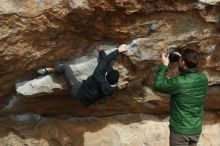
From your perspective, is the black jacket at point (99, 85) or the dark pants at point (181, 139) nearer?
the dark pants at point (181, 139)

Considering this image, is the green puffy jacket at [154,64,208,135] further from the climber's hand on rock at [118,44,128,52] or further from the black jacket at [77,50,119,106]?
the climber's hand on rock at [118,44,128,52]

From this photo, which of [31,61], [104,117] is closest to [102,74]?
[31,61]

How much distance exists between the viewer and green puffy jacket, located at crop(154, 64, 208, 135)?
5.44 metres

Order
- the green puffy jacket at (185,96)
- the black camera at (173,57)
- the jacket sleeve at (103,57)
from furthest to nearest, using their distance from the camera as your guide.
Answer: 1. the jacket sleeve at (103,57)
2. the black camera at (173,57)
3. the green puffy jacket at (185,96)

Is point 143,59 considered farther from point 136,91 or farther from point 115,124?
point 115,124

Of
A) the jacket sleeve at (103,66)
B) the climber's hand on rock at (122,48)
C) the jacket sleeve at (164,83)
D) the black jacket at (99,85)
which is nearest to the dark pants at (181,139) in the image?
the jacket sleeve at (164,83)

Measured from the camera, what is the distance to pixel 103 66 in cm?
610

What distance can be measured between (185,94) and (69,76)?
1743 mm

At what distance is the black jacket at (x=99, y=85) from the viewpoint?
6.02m

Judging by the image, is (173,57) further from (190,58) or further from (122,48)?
(122,48)

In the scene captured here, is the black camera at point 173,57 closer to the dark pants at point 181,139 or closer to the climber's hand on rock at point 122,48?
the climber's hand on rock at point 122,48

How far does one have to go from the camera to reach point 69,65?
6559 mm

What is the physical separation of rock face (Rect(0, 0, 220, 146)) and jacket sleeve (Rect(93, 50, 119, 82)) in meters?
0.27

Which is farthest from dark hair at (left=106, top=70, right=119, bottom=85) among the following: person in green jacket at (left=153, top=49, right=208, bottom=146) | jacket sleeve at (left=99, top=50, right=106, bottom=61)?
person in green jacket at (left=153, top=49, right=208, bottom=146)
